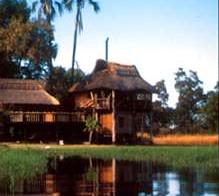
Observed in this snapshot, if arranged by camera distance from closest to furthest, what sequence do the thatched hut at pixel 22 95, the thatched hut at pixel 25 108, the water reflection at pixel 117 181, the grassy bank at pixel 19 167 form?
the water reflection at pixel 117 181 < the grassy bank at pixel 19 167 < the thatched hut at pixel 25 108 < the thatched hut at pixel 22 95

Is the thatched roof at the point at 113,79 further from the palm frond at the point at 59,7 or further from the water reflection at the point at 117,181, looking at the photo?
the water reflection at the point at 117,181


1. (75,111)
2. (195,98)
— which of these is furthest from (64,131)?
(195,98)

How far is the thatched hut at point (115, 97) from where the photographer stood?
52.0m

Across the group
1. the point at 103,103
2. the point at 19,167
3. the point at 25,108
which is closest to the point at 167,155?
the point at 19,167

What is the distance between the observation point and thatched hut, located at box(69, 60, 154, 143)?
171ft

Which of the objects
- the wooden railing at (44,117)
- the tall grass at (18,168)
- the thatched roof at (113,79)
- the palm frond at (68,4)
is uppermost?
the palm frond at (68,4)

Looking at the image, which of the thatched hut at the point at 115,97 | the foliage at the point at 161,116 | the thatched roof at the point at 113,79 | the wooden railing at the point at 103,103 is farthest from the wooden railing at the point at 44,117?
the foliage at the point at 161,116

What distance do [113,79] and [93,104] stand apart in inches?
108

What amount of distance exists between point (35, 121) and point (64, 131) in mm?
3864

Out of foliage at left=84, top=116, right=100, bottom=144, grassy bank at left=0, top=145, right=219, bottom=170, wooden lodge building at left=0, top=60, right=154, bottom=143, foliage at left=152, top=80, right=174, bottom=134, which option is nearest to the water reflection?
grassy bank at left=0, top=145, right=219, bottom=170

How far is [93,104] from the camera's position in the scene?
171 ft

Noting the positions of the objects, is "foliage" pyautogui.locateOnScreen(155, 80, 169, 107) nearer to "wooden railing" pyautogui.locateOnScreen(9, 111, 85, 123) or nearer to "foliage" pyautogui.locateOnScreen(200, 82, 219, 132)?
"foliage" pyautogui.locateOnScreen(200, 82, 219, 132)

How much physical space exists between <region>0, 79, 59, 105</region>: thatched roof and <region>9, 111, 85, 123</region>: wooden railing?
118 cm

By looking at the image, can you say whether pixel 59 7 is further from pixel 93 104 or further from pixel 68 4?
pixel 93 104
